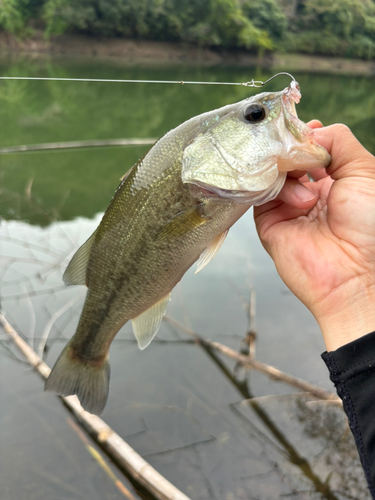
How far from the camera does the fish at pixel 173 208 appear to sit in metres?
1.46

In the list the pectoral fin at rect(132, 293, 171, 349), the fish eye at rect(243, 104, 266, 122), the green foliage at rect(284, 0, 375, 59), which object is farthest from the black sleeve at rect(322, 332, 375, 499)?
the green foliage at rect(284, 0, 375, 59)

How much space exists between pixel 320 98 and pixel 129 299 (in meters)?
22.2

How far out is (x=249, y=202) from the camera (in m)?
1.52

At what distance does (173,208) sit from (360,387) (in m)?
0.99

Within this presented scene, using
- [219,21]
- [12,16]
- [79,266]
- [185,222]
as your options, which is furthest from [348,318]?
[219,21]

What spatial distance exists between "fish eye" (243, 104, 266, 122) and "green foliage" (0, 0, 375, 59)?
34566 mm

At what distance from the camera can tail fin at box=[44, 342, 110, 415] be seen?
6.17ft

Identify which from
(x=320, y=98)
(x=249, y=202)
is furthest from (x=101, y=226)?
(x=320, y=98)

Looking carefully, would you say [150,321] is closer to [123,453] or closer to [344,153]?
[123,453]

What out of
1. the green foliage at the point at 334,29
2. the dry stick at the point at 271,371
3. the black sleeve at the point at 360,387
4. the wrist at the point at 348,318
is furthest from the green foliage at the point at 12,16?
the black sleeve at the point at 360,387

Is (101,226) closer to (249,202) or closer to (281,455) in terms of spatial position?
(249,202)

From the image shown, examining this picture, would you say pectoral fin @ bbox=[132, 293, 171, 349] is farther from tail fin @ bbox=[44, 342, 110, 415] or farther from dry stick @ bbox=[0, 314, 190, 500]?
dry stick @ bbox=[0, 314, 190, 500]

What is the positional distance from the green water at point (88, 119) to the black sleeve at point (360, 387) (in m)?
4.93

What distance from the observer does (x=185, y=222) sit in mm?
1574
